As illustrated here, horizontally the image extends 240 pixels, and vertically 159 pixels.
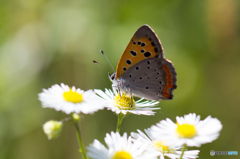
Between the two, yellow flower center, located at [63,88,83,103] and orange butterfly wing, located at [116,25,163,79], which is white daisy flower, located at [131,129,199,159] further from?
orange butterfly wing, located at [116,25,163,79]

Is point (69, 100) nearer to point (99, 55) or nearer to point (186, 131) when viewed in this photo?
point (186, 131)

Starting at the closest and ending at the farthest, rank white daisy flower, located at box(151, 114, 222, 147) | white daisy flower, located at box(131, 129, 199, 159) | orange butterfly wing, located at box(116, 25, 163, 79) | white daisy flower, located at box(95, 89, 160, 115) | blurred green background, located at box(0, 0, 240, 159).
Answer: white daisy flower, located at box(151, 114, 222, 147) → white daisy flower, located at box(131, 129, 199, 159) → white daisy flower, located at box(95, 89, 160, 115) → orange butterfly wing, located at box(116, 25, 163, 79) → blurred green background, located at box(0, 0, 240, 159)

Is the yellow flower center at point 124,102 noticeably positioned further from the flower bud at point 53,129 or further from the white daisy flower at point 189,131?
the flower bud at point 53,129

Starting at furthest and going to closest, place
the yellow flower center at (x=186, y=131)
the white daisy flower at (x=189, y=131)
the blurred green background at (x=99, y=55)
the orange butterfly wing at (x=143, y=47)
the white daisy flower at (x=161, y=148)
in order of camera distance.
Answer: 1. the blurred green background at (x=99, y=55)
2. the orange butterfly wing at (x=143, y=47)
3. the white daisy flower at (x=161, y=148)
4. the yellow flower center at (x=186, y=131)
5. the white daisy flower at (x=189, y=131)

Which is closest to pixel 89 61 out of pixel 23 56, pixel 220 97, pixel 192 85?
pixel 23 56

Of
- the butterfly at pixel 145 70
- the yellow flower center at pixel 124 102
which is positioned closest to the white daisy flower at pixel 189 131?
the yellow flower center at pixel 124 102

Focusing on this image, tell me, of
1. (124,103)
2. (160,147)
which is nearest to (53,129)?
(160,147)

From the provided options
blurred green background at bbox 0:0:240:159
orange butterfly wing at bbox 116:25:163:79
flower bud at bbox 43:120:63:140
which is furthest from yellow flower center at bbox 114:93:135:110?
blurred green background at bbox 0:0:240:159
